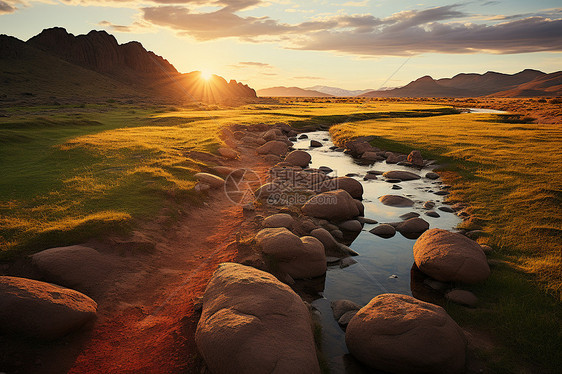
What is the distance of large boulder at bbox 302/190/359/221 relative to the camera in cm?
1499

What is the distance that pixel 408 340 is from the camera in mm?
6578

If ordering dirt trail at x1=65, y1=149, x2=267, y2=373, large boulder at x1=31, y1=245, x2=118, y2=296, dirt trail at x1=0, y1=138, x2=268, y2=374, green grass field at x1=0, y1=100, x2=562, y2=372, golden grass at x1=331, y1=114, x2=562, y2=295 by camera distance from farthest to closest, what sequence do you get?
golden grass at x1=331, y1=114, x2=562, y2=295 < large boulder at x1=31, y1=245, x2=118, y2=296 < green grass field at x1=0, y1=100, x2=562, y2=372 < dirt trail at x1=65, y1=149, x2=267, y2=373 < dirt trail at x1=0, y1=138, x2=268, y2=374

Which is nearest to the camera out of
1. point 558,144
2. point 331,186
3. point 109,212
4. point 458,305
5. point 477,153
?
point 458,305

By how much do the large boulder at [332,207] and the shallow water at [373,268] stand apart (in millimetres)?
1154

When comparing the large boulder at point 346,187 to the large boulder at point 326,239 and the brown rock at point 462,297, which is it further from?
the brown rock at point 462,297

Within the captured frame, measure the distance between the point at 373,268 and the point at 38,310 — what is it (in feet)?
32.0

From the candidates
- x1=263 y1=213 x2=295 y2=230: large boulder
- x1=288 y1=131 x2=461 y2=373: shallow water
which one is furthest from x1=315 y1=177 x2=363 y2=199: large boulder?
x1=263 y1=213 x2=295 y2=230: large boulder

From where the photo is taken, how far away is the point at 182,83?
182 m

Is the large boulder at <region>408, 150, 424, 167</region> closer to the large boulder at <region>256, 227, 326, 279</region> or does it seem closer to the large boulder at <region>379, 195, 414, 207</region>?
the large boulder at <region>379, 195, 414, 207</region>

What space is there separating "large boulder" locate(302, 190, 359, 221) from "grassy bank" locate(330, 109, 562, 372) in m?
5.30

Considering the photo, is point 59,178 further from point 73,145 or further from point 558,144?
point 558,144

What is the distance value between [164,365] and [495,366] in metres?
7.22

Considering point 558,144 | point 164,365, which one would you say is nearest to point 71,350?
point 164,365

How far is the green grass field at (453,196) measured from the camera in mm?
8195
